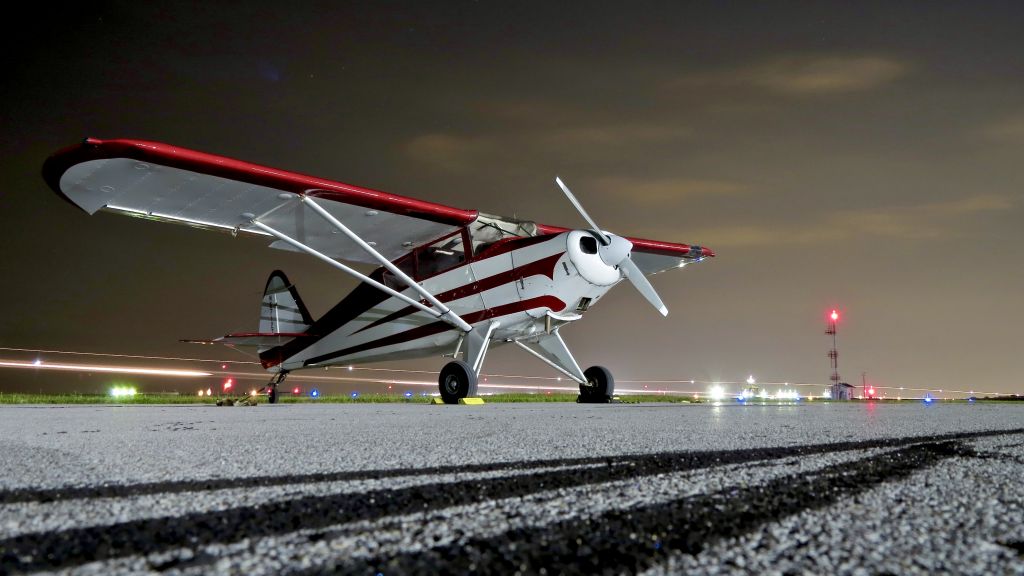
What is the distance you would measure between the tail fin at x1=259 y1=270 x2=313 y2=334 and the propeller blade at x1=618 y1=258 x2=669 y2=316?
900cm

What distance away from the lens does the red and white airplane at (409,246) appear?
8.55 metres

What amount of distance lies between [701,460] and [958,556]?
49.3 inches

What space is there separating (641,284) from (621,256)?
2.47 ft

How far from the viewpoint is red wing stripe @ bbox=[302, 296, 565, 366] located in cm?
964

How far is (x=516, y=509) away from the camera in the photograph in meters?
1.45

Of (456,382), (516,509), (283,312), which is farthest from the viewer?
(283,312)

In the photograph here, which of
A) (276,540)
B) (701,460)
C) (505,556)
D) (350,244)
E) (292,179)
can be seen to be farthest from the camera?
(350,244)

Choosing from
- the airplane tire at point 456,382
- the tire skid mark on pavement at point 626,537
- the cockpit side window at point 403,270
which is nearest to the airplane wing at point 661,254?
the cockpit side window at point 403,270

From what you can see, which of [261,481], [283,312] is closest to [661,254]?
[283,312]

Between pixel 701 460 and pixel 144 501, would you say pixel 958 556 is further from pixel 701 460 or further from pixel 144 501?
pixel 144 501

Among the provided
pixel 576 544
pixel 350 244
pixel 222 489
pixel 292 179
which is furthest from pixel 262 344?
pixel 576 544

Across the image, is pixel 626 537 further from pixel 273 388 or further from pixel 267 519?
pixel 273 388

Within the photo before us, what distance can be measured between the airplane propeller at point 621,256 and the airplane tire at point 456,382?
8.69 ft

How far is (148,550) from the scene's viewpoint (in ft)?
3.69
